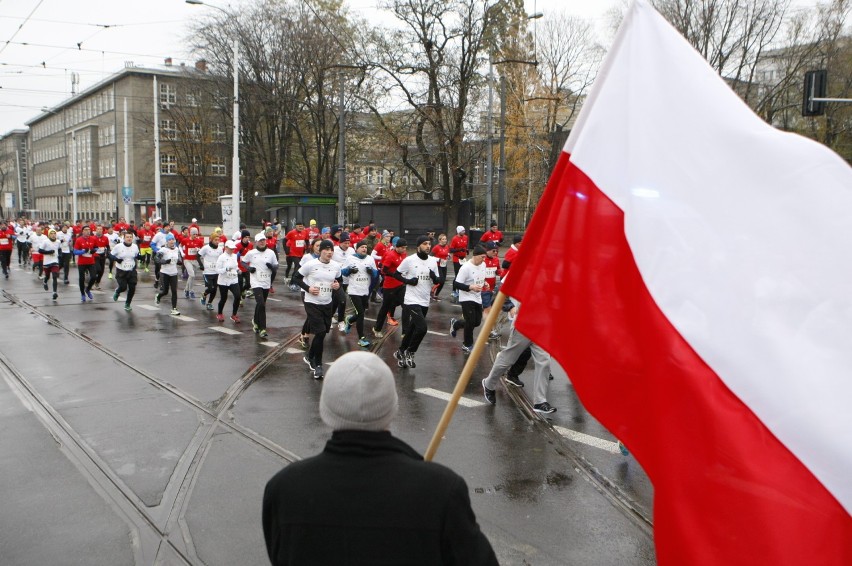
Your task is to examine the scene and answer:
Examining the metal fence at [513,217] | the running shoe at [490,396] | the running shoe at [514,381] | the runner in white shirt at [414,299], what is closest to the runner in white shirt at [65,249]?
the runner in white shirt at [414,299]

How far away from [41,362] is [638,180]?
1065 centimetres

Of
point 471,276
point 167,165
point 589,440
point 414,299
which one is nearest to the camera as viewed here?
point 589,440

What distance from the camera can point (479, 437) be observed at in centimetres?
752

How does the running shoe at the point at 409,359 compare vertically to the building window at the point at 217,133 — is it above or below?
below

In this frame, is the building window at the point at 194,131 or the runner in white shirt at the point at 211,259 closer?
the runner in white shirt at the point at 211,259

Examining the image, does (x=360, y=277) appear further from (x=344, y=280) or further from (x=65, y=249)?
(x=65, y=249)

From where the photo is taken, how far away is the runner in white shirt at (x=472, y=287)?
11.3 m

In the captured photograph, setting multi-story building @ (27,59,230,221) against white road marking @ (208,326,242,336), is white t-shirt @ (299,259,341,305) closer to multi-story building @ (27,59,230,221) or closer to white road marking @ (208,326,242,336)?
white road marking @ (208,326,242,336)

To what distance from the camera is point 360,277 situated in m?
13.2

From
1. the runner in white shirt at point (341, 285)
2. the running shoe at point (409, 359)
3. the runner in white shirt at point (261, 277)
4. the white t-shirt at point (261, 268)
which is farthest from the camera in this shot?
the runner in white shirt at point (341, 285)

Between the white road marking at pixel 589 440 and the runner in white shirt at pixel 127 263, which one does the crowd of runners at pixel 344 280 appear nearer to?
the runner in white shirt at pixel 127 263

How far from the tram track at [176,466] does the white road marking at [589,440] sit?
2858 millimetres

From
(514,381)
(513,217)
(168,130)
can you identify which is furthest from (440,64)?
(168,130)

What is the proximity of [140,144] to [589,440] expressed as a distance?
71154 millimetres
